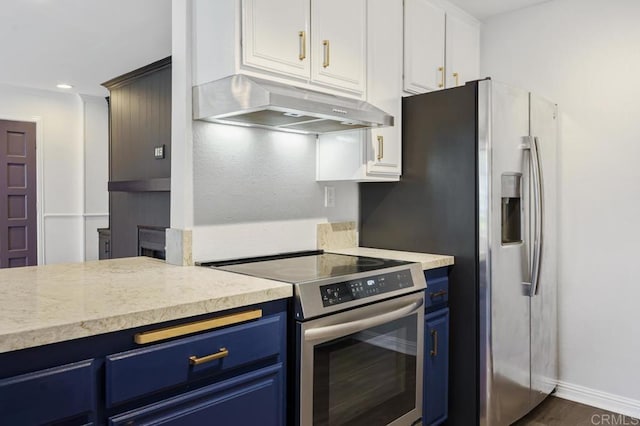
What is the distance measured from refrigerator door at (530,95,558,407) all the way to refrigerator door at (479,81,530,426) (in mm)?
98

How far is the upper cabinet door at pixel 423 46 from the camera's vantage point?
262 centimetres

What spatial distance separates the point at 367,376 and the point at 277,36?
1417 millimetres

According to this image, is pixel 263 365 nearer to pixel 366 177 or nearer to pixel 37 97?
pixel 366 177

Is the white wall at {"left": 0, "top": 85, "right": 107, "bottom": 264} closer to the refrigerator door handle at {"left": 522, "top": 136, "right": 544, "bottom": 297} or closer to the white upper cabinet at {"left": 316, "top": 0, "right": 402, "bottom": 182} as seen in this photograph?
the white upper cabinet at {"left": 316, "top": 0, "right": 402, "bottom": 182}

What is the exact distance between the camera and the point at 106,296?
136 centimetres

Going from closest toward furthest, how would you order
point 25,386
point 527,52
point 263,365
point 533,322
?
point 25,386 < point 263,365 < point 533,322 < point 527,52

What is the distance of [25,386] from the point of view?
102 centimetres

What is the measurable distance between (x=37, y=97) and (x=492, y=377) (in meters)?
5.70

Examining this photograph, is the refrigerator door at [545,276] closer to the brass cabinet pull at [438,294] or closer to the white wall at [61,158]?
the brass cabinet pull at [438,294]

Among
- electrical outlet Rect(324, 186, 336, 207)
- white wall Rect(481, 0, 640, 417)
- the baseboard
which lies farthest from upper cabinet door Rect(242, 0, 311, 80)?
the baseboard

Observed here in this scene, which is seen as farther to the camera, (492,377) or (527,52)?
(527,52)

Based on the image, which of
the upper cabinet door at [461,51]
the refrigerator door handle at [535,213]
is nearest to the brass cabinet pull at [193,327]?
the refrigerator door handle at [535,213]

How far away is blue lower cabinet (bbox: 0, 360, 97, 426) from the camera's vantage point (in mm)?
994

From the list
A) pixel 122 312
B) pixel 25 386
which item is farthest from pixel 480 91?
pixel 25 386
